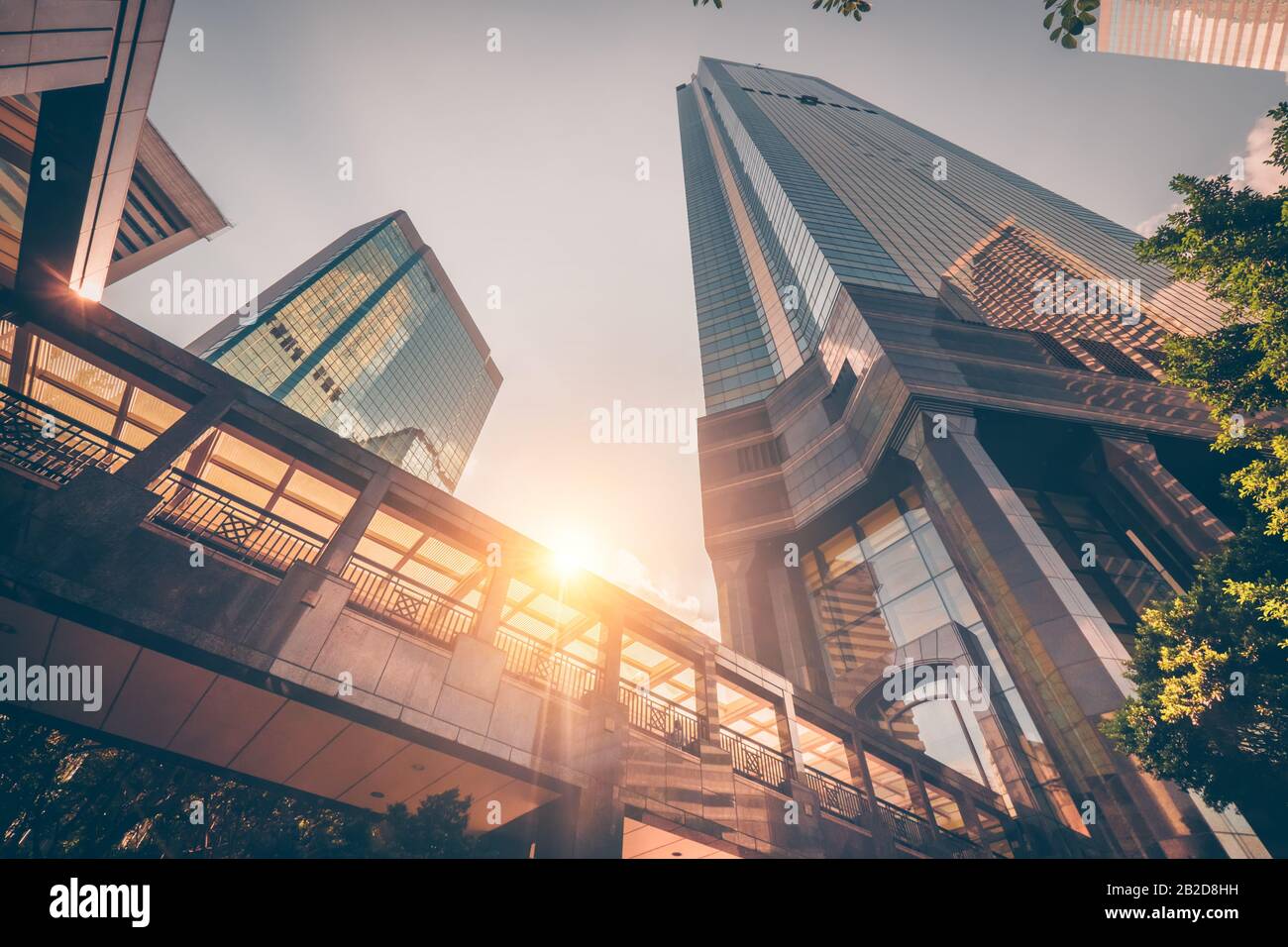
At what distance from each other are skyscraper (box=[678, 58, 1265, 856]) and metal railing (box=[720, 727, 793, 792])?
7.63m

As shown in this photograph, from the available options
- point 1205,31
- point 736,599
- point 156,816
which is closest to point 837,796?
point 736,599

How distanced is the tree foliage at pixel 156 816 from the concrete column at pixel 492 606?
3038 millimetres

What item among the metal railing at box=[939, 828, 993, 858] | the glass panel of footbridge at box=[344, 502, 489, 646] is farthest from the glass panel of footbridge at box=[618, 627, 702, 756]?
the metal railing at box=[939, 828, 993, 858]

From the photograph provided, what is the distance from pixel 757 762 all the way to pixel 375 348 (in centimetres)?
8291

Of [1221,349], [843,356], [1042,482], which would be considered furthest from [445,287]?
[1221,349]

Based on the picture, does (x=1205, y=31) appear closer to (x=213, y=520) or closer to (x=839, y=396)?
(x=839, y=396)

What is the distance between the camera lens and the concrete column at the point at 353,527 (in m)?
10.0

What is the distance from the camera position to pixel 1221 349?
11305 millimetres

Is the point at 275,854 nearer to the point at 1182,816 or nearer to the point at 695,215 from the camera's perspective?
the point at 1182,816

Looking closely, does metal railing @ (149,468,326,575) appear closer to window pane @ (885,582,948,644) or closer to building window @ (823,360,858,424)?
window pane @ (885,582,948,644)

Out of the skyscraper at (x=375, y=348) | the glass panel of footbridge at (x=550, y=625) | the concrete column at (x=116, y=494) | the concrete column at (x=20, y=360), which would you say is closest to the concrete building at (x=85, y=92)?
the concrete column at (x=20, y=360)

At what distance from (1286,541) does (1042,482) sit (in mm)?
11761

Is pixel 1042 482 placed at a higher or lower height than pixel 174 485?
higher

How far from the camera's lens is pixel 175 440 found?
962cm
